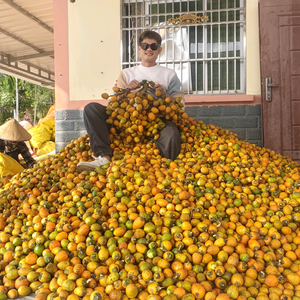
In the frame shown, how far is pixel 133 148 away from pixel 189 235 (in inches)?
54.7

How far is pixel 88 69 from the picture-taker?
4637 millimetres

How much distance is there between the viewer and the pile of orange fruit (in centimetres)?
146

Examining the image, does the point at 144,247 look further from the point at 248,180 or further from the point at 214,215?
the point at 248,180

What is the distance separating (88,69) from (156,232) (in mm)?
3622

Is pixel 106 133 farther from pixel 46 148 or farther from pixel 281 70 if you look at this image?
pixel 46 148

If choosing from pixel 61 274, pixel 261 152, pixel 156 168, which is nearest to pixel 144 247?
pixel 61 274

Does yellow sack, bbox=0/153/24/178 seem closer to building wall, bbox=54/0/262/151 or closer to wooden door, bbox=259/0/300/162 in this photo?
building wall, bbox=54/0/262/151

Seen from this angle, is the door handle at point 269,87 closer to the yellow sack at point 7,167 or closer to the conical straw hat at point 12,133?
the conical straw hat at point 12,133

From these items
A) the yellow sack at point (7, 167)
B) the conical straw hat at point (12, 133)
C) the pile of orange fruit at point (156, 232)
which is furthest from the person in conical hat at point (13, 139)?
the pile of orange fruit at point (156, 232)

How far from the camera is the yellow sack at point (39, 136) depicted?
242 inches

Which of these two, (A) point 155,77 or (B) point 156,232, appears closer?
(B) point 156,232

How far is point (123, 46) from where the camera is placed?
4582mm

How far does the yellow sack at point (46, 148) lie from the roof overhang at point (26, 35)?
267 centimetres

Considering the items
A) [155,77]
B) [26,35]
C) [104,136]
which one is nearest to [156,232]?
[104,136]
